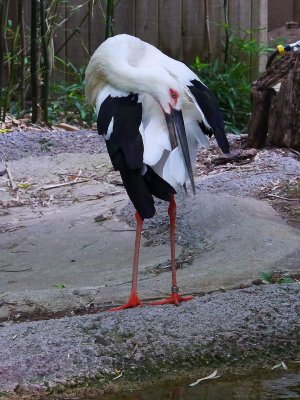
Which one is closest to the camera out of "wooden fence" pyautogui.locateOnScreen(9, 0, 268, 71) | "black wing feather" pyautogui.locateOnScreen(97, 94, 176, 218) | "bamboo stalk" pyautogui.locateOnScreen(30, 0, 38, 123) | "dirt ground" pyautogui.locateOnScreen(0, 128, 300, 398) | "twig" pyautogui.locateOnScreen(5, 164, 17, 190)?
"dirt ground" pyautogui.locateOnScreen(0, 128, 300, 398)

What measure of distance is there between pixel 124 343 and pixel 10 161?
3.91m

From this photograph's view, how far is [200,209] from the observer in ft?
18.2

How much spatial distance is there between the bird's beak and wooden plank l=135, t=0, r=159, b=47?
17.0ft

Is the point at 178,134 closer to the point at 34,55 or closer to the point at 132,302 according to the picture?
the point at 132,302

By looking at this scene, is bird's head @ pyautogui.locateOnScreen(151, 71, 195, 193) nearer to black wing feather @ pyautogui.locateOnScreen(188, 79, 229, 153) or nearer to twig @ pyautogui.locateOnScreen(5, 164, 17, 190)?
black wing feather @ pyautogui.locateOnScreen(188, 79, 229, 153)

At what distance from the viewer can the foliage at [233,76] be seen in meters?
8.87

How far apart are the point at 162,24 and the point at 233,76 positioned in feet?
3.04

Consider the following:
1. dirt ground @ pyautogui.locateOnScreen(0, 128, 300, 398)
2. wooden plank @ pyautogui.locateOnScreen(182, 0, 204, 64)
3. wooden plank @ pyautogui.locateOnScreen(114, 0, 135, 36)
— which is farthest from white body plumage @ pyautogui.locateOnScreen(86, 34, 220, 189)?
wooden plank @ pyautogui.locateOnScreen(182, 0, 204, 64)

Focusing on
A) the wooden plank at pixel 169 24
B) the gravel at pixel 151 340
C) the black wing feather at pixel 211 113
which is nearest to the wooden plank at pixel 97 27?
the wooden plank at pixel 169 24

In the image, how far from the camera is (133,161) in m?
4.04

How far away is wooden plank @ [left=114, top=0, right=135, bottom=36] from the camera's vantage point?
364 inches

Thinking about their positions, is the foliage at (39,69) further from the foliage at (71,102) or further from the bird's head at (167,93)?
the bird's head at (167,93)

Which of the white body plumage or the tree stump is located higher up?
the white body plumage

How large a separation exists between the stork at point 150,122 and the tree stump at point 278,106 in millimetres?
2268
